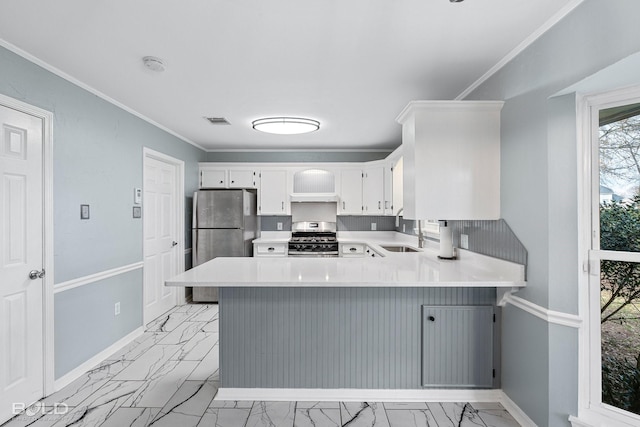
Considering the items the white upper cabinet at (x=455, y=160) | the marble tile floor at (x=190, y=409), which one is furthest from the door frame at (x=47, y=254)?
the white upper cabinet at (x=455, y=160)

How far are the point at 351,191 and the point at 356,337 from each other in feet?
10.1

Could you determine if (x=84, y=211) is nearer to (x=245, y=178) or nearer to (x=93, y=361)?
(x=93, y=361)

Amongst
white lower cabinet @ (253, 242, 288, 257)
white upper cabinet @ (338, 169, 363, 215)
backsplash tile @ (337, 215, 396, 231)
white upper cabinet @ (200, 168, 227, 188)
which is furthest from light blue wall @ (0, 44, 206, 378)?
backsplash tile @ (337, 215, 396, 231)

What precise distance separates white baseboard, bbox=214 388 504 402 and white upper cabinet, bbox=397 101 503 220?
4.04 feet

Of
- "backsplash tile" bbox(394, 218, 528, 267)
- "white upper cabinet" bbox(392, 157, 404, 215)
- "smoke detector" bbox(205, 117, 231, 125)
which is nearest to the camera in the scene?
"backsplash tile" bbox(394, 218, 528, 267)

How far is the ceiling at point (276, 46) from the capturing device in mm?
1625

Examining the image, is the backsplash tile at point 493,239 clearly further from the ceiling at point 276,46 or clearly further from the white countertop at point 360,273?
the ceiling at point 276,46

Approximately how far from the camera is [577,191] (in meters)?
1.67

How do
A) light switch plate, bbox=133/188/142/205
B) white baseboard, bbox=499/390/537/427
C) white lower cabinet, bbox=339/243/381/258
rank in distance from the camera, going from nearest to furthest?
1. white baseboard, bbox=499/390/537/427
2. light switch plate, bbox=133/188/142/205
3. white lower cabinet, bbox=339/243/381/258

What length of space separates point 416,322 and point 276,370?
1.04m

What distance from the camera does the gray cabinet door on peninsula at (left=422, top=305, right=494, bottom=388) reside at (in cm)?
219

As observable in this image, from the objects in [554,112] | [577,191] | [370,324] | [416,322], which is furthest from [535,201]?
[370,324]

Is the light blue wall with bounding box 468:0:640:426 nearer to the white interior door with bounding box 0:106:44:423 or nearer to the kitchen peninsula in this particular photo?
the kitchen peninsula

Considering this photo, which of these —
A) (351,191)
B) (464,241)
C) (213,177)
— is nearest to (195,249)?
(213,177)
